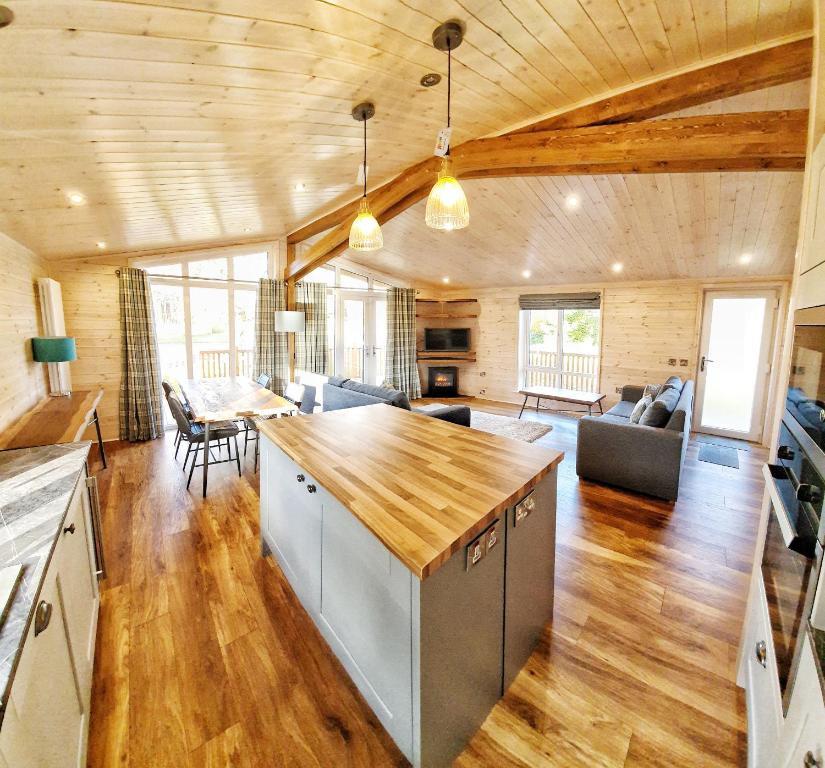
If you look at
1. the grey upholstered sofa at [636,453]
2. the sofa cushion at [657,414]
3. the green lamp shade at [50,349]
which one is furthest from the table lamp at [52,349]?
the sofa cushion at [657,414]

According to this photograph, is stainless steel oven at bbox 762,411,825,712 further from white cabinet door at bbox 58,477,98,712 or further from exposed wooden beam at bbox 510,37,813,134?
white cabinet door at bbox 58,477,98,712

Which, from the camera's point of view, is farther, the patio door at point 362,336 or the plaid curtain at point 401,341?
the plaid curtain at point 401,341

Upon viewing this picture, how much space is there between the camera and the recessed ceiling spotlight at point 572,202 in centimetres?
370

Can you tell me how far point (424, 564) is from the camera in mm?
1034

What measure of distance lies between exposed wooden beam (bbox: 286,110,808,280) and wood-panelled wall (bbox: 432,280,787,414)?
342 centimetres

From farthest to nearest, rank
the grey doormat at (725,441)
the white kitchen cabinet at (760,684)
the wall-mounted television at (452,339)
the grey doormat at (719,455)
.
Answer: the wall-mounted television at (452,339), the grey doormat at (725,441), the grey doormat at (719,455), the white kitchen cabinet at (760,684)

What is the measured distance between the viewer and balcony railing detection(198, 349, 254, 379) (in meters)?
5.59

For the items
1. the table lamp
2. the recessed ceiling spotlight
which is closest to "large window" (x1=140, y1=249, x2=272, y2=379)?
the table lamp

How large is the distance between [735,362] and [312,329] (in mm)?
5980

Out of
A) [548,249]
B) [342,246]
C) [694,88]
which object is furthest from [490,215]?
[694,88]

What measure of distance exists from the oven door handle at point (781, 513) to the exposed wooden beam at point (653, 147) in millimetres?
1840

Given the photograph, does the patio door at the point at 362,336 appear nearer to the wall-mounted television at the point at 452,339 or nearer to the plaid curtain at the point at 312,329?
the plaid curtain at the point at 312,329

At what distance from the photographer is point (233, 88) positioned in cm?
181

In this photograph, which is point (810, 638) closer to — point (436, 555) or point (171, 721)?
point (436, 555)
